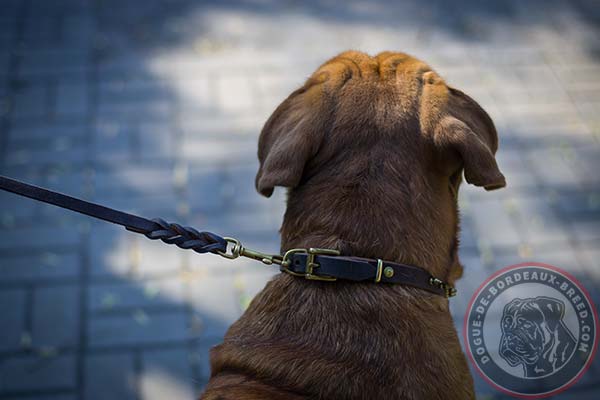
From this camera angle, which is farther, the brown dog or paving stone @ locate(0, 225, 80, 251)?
paving stone @ locate(0, 225, 80, 251)

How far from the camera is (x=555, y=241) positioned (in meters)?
4.52

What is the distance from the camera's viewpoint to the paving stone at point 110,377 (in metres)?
3.65

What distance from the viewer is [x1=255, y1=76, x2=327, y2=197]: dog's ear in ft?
7.50

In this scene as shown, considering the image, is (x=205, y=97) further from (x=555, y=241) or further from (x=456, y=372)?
(x=456, y=372)

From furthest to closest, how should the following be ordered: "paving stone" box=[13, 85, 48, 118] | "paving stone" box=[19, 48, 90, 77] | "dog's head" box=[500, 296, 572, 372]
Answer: "paving stone" box=[19, 48, 90, 77]
"paving stone" box=[13, 85, 48, 118]
"dog's head" box=[500, 296, 572, 372]

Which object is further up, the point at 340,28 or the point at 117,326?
the point at 340,28

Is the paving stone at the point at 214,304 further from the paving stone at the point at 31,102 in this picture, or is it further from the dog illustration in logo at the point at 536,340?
the paving stone at the point at 31,102

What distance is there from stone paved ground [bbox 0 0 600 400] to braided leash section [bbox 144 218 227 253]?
1688 millimetres

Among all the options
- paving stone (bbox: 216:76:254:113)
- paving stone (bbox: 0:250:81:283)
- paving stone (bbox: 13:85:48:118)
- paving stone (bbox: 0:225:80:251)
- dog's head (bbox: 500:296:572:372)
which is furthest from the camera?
paving stone (bbox: 216:76:254:113)

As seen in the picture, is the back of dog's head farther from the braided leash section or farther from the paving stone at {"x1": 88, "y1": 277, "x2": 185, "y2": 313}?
the paving stone at {"x1": 88, "y1": 277, "x2": 185, "y2": 313}

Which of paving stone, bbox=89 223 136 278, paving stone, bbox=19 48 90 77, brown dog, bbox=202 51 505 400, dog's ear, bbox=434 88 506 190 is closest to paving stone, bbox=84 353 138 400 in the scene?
paving stone, bbox=89 223 136 278

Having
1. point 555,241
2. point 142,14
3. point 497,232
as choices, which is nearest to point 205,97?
point 142,14

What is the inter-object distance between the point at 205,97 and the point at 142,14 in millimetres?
1461

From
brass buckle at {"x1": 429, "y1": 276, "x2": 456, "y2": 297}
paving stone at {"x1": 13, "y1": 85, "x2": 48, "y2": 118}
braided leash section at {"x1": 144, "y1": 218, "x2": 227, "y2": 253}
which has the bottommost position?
brass buckle at {"x1": 429, "y1": 276, "x2": 456, "y2": 297}
